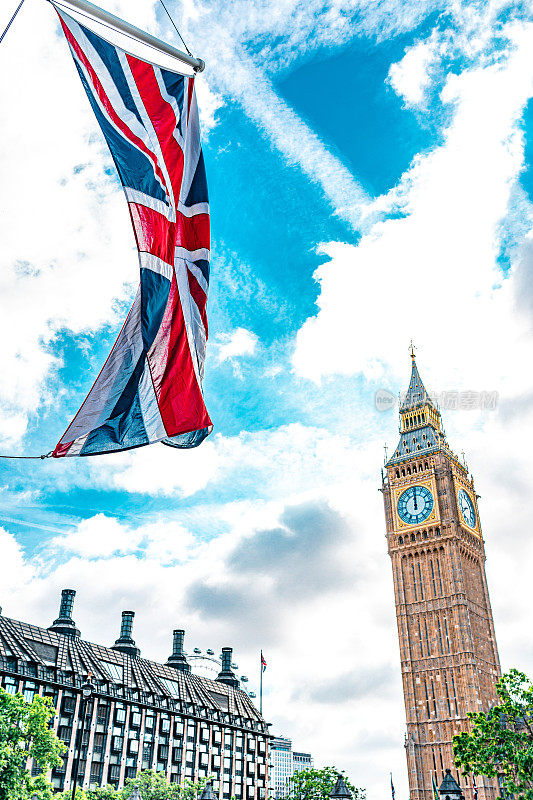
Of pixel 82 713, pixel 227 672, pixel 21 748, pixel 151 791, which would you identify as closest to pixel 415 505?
pixel 227 672

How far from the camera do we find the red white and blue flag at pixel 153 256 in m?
13.8

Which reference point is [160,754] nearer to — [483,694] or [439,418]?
[483,694]

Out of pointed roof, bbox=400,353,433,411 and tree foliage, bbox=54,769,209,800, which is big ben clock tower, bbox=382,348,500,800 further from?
tree foliage, bbox=54,769,209,800

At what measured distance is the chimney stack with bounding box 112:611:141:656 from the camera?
9600 cm

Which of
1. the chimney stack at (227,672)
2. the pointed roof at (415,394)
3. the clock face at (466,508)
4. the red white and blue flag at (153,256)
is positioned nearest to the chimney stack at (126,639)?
the chimney stack at (227,672)

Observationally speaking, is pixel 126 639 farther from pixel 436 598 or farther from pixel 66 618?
pixel 436 598

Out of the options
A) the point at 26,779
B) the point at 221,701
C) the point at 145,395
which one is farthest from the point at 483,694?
the point at 145,395

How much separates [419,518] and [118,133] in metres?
103

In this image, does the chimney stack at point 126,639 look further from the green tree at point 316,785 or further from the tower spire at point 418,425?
the tower spire at point 418,425

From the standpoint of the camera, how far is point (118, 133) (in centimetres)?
1433

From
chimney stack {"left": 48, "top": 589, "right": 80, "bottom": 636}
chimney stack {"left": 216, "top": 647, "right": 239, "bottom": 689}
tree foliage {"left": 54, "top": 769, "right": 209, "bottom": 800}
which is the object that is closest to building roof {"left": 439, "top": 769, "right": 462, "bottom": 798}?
tree foliage {"left": 54, "top": 769, "right": 209, "bottom": 800}

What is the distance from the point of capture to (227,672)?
4515 inches

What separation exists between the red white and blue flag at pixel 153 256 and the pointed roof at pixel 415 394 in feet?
370

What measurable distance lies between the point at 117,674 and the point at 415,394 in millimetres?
71079
